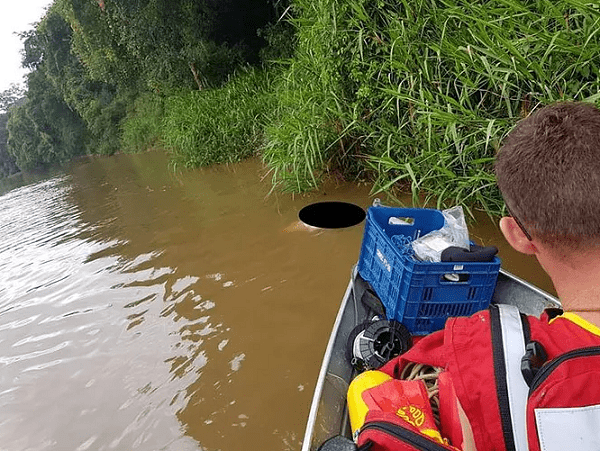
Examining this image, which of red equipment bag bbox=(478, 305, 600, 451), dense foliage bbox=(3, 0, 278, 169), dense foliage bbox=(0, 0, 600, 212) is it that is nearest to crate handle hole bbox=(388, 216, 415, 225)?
dense foliage bbox=(0, 0, 600, 212)

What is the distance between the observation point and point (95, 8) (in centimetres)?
1260

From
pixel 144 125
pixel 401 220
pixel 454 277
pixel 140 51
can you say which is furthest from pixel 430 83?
pixel 144 125

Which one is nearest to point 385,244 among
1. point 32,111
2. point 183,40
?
point 183,40

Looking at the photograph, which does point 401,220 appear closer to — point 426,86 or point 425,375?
point 425,375

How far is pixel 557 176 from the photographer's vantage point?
88 cm

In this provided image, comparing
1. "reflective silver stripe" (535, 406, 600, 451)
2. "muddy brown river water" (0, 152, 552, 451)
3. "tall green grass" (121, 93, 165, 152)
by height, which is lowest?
"muddy brown river water" (0, 152, 552, 451)

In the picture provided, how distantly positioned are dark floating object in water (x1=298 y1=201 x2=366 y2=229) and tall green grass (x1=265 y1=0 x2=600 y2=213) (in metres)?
0.39

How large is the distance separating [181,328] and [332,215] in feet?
5.87

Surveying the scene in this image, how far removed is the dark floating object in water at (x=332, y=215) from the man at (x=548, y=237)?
2856 millimetres

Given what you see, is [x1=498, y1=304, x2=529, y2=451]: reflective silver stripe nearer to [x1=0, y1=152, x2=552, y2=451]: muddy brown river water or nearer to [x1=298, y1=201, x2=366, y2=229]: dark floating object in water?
[x1=0, y1=152, x2=552, y2=451]: muddy brown river water

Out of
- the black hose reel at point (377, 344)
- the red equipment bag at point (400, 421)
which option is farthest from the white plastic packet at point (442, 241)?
the red equipment bag at point (400, 421)

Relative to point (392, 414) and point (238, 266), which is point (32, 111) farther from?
point (392, 414)

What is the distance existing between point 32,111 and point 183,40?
22.6 metres

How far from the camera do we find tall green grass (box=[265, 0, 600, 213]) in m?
2.29
